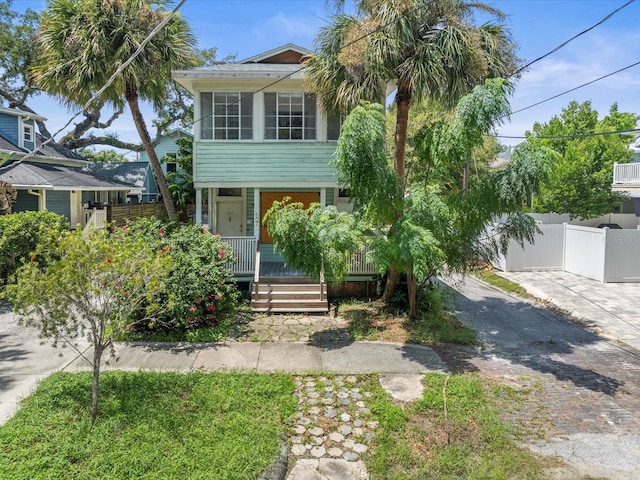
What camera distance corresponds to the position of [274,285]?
11.7 meters

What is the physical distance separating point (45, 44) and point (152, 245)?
7.28 meters

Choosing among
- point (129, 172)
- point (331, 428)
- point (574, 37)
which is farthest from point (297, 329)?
point (129, 172)

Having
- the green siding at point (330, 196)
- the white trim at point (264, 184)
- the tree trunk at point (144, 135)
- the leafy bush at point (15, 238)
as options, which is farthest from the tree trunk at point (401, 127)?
the leafy bush at point (15, 238)

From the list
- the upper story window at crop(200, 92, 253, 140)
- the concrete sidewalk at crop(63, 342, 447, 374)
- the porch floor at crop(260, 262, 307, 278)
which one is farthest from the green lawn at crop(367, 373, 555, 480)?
the upper story window at crop(200, 92, 253, 140)

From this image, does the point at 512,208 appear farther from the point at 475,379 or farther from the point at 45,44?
A: the point at 45,44

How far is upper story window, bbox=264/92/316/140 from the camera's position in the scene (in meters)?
12.6

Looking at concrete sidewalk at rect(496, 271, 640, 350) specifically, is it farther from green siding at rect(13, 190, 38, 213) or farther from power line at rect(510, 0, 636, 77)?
green siding at rect(13, 190, 38, 213)

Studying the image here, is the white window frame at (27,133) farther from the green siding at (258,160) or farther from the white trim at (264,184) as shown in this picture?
the white trim at (264,184)

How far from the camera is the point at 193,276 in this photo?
9.34 m

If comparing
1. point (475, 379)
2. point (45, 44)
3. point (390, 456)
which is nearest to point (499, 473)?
point (390, 456)

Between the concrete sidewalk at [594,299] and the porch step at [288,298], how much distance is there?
6744 millimetres

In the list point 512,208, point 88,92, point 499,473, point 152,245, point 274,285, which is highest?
point 88,92

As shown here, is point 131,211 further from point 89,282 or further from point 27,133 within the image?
point 89,282

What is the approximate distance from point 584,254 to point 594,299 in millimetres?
3433
